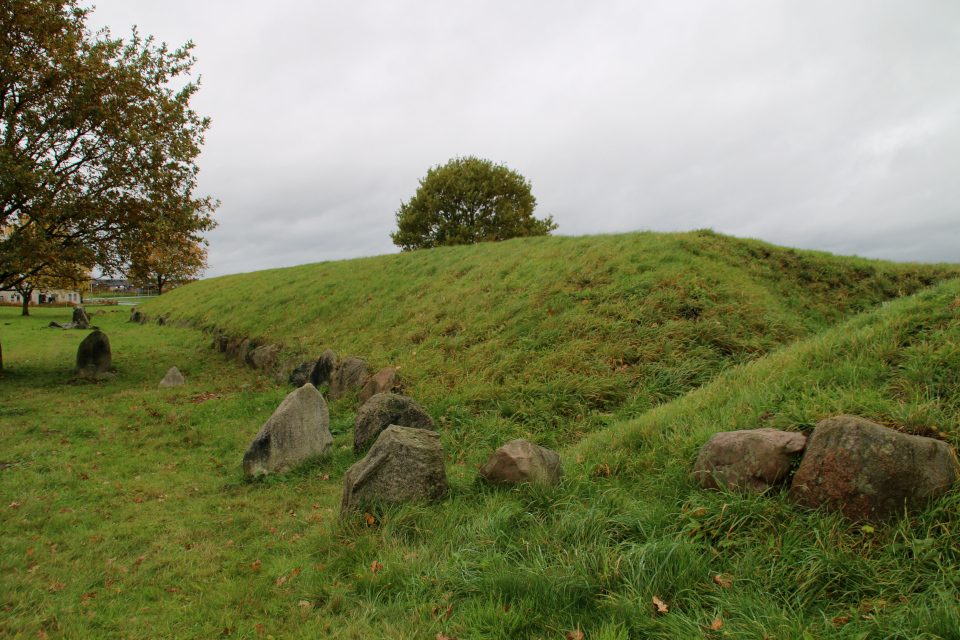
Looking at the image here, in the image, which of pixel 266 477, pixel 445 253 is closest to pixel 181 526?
pixel 266 477

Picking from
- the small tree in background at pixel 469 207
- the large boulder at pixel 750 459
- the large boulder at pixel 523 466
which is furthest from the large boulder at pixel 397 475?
the small tree in background at pixel 469 207

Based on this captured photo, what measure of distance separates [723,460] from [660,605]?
63.0 inches

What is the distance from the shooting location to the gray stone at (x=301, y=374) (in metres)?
12.7

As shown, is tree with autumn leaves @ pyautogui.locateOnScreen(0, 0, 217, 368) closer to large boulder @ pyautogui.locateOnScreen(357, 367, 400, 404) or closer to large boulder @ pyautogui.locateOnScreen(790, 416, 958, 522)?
large boulder @ pyautogui.locateOnScreen(357, 367, 400, 404)

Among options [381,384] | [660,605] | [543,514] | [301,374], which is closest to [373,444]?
[543,514]

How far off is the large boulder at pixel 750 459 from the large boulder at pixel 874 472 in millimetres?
229

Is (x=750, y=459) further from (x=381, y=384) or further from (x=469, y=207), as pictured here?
(x=469, y=207)

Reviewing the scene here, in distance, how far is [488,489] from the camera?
5.29 metres

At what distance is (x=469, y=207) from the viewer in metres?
37.3

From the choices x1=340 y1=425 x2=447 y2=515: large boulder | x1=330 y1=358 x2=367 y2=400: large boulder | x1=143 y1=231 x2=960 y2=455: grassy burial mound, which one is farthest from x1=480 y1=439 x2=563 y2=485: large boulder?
x1=330 y1=358 x2=367 y2=400: large boulder

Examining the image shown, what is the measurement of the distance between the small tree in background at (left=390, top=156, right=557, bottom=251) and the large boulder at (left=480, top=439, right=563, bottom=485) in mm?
31456

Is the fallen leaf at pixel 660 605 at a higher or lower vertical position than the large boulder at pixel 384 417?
lower

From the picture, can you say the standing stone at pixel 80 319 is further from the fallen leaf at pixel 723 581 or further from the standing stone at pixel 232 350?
the fallen leaf at pixel 723 581

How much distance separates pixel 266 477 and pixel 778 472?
6877mm
